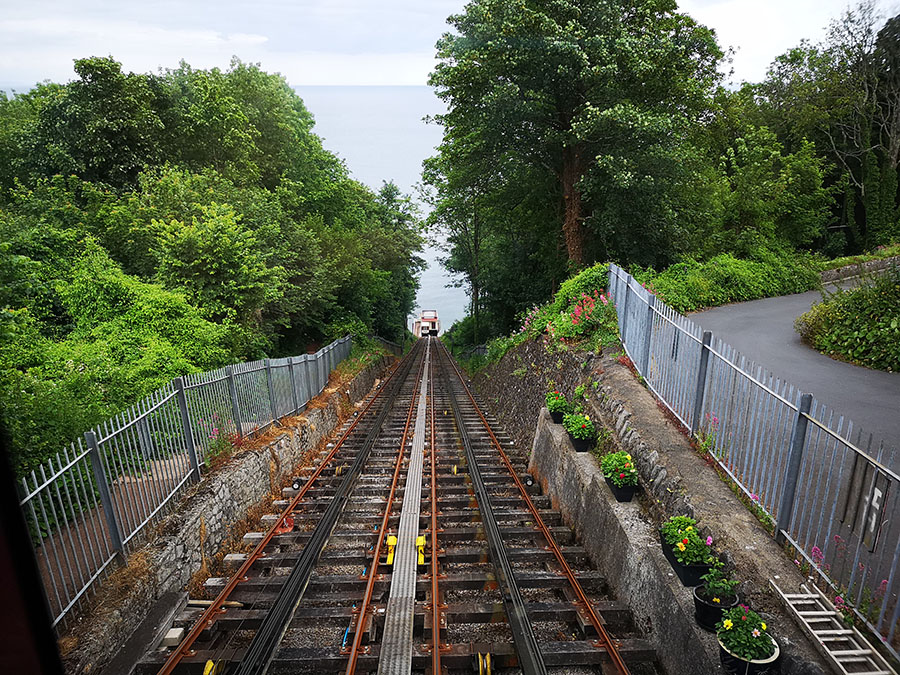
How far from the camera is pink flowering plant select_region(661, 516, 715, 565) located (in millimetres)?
4168

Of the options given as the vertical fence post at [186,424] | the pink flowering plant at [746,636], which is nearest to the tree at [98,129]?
the vertical fence post at [186,424]

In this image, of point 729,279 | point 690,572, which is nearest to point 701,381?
point 690,572

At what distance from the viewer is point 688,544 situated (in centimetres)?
423

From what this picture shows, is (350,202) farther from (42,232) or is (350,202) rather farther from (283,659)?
(283,659)

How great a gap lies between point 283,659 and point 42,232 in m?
11.8

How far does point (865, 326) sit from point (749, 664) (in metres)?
8.47

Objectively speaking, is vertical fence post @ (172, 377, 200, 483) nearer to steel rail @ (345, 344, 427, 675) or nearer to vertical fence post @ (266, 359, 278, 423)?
steel rail @ (345, 344, 427, 675)

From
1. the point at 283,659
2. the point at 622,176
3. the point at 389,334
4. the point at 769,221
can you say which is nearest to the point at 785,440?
the point at 283,659

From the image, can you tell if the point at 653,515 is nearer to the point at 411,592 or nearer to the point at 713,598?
the point at 713,598

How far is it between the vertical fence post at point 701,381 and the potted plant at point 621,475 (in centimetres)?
104

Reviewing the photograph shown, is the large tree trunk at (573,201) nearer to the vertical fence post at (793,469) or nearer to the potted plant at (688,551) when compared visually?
the vertical fence post at (793,469)

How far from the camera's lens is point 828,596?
146 inches

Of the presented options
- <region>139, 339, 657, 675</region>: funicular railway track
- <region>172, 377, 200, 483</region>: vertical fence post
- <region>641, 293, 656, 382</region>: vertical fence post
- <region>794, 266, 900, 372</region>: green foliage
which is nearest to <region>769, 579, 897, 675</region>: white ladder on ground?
<region>139, 339, 657, 675</region>: funicular railway track

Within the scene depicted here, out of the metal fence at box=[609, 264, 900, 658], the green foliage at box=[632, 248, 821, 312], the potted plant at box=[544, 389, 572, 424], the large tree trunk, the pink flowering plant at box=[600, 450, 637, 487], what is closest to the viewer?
the metal fence at box=[609, 264, 900, 658]
